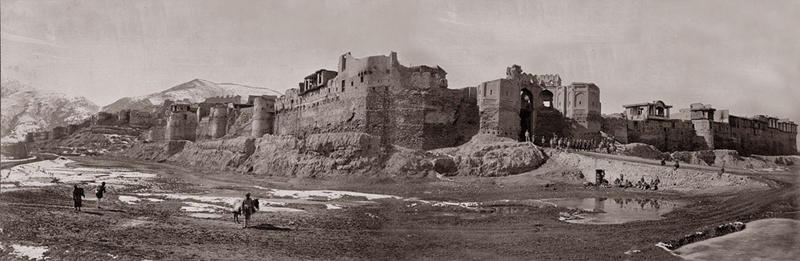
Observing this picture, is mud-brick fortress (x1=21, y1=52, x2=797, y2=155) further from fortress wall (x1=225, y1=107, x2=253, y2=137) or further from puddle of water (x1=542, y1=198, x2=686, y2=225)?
puddle of water (x1=542, y1=198, x2=686, y2=225)

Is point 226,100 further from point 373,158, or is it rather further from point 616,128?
point 616,128

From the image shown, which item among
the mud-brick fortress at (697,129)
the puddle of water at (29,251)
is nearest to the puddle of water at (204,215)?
the puddle of water at (29,251)

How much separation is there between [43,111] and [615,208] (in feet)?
477

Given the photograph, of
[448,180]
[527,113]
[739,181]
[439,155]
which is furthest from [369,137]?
[739,181]

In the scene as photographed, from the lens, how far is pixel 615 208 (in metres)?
24.1

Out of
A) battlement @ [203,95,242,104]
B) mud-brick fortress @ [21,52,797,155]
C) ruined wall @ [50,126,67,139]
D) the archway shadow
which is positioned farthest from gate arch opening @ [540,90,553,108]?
ruined wall @ [50,126,67,139]

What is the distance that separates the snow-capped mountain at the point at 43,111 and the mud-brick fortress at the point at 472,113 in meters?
61.3

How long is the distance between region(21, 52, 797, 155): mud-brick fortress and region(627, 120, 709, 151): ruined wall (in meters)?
0.12

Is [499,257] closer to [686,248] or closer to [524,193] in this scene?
[686,248]

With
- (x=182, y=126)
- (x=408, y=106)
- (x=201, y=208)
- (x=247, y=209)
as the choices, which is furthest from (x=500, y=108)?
(x=182, y=126)

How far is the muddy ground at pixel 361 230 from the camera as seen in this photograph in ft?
45.6

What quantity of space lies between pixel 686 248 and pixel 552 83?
151 feet

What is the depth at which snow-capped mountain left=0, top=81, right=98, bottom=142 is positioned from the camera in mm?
94475

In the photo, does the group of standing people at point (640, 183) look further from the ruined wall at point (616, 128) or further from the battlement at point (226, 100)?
the battlement at point (226, 100)
